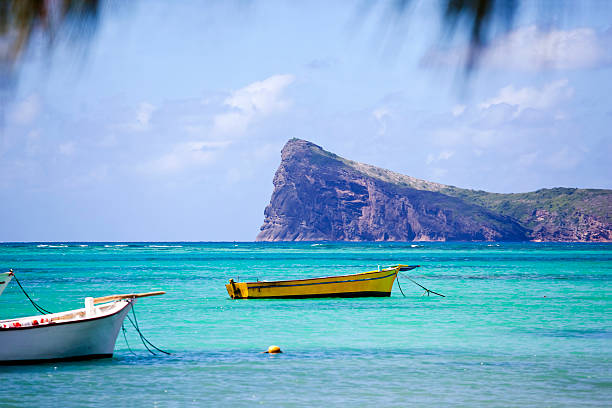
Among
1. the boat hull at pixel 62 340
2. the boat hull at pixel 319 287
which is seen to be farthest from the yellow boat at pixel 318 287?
the boat hull at pixel 62 340

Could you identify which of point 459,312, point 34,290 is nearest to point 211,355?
point 459,312

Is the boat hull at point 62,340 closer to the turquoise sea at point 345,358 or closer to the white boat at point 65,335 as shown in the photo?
the white boat at point 65,335

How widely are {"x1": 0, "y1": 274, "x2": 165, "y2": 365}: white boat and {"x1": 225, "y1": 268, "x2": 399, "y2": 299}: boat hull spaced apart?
19238mm

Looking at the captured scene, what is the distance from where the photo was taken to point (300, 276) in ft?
200

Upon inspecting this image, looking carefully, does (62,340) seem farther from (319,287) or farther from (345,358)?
(319,287)

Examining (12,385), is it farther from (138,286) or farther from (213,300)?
(138,286)

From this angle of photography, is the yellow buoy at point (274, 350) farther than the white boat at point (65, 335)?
Yes

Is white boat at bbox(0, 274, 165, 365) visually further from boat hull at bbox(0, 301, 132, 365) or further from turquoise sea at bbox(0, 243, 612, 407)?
turquoise sea at bbox(0, 243, 612, 407)

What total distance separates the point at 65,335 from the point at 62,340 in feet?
0.43

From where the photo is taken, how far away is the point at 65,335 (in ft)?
56.7

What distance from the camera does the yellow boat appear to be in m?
37.6

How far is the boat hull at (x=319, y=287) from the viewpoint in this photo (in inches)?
1480

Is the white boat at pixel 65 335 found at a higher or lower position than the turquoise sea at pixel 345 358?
higher

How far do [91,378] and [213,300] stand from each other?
21745 millimetres
